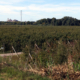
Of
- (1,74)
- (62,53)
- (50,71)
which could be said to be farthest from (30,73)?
(62,53)

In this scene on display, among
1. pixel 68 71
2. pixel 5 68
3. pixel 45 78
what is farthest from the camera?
pixel 5 68

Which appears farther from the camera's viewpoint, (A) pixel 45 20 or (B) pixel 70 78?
(A) pixel 45 20

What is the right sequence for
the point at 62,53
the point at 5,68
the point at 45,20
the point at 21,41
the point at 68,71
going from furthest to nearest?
the point at 45,20 < the point at 21,41 < the point at 62,53 < the point at 5,68 < the point at 68,71

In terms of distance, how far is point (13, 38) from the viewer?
20.8 m

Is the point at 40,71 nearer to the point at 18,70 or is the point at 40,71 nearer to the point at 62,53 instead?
the point at 18,70

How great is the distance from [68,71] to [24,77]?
117 cm

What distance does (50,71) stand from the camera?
416cm

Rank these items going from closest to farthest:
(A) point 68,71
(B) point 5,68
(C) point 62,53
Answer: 1. (A) point 68,71
2. (B) point 5,68
3. (C) point 62,53

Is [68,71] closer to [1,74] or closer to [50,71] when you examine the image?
[50,71]

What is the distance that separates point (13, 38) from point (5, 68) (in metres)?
16.4

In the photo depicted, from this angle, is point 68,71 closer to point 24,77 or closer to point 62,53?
point 24,77

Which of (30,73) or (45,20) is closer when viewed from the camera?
(30,73)

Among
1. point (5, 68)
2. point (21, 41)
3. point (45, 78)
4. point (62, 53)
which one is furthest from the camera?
point (21, 41)

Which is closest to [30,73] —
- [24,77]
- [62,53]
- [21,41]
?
[24,77]
